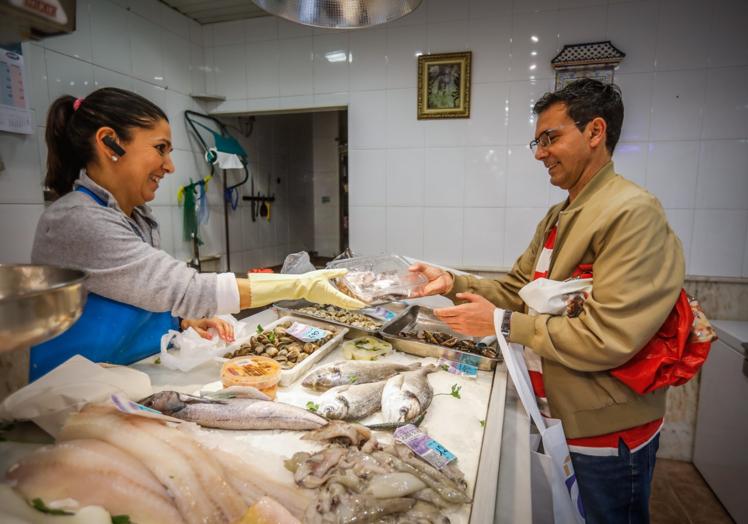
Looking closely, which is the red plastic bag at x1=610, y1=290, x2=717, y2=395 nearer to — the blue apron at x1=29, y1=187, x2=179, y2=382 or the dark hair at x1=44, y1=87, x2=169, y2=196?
the blue apron at x1=29, y1=187, x2=179, y2=382

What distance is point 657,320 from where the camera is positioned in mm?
1318

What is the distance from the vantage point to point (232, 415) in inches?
48.4

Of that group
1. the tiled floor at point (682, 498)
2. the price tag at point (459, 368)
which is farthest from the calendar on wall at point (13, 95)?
the tiled floor at point (682, 498)

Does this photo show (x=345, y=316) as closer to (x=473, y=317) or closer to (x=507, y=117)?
(x=473, y=317)

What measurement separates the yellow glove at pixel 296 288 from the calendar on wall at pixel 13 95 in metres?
2.00

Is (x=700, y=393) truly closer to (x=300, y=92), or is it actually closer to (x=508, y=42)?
(x=508, y=42)

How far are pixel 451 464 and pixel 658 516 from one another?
264 cm

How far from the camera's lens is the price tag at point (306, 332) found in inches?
73.4

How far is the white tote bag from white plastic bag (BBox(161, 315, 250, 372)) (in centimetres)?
Result: 119

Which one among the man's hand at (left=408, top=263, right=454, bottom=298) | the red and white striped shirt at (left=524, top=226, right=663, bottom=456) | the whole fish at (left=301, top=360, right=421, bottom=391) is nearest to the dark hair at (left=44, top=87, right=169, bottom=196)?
the whole fish at (left=301, top=360, right=421, bottom=391)

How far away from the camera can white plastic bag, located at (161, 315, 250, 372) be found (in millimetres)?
1654

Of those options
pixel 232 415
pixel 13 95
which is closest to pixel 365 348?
pixel 232 415

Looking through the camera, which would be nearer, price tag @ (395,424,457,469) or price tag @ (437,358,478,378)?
price tag @ (395,424,457,469)

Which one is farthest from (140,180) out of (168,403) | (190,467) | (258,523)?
(258,523)
